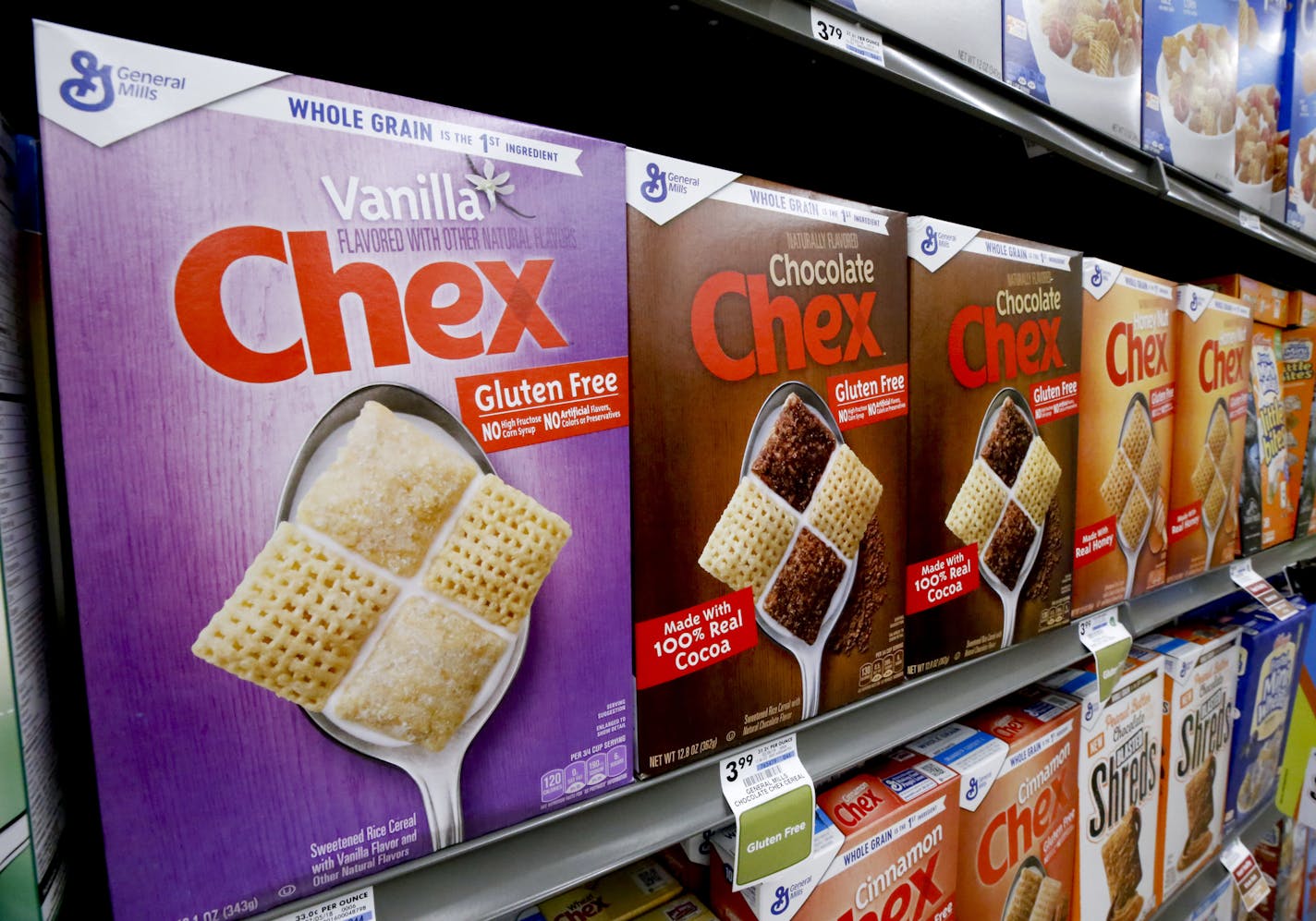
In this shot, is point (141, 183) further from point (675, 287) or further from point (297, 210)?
point (675, 287)

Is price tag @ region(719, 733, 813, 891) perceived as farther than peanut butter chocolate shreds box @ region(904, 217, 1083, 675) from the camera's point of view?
No

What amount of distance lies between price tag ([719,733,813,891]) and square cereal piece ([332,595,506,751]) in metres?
0.30

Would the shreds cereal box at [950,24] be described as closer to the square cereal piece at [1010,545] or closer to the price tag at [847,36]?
the price tag at [847,36]

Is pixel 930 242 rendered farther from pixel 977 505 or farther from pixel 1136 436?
pixel 1136 436

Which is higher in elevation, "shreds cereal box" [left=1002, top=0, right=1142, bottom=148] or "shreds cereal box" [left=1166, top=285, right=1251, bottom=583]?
"shreds cereal box" [left=1002, top=0, right=1142, bottom=148]

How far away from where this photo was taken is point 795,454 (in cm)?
74

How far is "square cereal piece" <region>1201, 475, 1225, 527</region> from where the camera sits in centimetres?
139

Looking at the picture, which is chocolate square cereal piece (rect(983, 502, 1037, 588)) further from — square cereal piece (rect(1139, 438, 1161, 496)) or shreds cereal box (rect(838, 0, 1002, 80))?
shreds cereal box (rect(838, 0, 1002, 80))

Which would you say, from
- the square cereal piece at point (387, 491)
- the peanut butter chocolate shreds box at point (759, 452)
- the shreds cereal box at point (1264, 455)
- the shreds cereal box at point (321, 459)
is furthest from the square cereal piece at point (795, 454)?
the shreds cereal box at point (1264, 455)

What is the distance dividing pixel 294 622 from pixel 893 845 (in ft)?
2.42

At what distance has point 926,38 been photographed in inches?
33.4

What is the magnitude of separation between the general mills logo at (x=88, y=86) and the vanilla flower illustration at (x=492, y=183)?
0.21 meters

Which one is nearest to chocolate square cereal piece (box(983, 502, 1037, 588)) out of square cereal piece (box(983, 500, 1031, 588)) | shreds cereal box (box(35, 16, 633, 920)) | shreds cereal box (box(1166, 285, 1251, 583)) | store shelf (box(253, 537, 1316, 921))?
square cereal piece (box(983, 500, 1031, 588))

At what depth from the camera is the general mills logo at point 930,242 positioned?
2.81 feet
